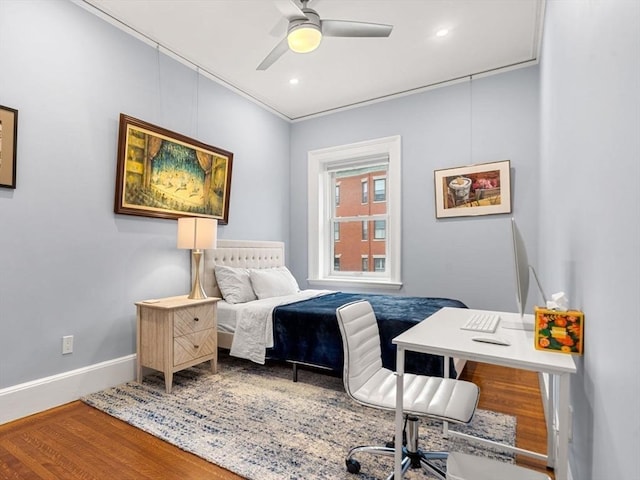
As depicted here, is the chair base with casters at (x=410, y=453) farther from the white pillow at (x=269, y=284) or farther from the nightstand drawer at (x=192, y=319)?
the white pillow at (x=269, y=284)

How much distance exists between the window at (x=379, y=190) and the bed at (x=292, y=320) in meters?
1.62

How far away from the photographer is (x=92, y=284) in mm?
2734

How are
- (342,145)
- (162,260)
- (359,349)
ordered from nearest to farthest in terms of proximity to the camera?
(359,349), (162,260), (342,145)

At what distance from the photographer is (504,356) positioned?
1251 mm

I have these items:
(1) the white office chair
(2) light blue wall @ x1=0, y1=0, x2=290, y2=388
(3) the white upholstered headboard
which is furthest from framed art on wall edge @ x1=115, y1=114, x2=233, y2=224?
(1) the white office chair

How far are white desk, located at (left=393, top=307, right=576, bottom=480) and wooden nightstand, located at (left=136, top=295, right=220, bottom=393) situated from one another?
1.94 meters

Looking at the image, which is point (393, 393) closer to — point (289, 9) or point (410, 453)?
point (410, 453)

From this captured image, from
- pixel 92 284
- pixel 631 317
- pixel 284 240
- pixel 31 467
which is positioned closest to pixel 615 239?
pixel 631 317

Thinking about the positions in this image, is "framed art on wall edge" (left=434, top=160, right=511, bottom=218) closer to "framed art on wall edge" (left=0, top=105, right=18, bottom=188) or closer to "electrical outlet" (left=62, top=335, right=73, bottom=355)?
"electrical outlet" (left=62, top=335, right=73, bottom=355)

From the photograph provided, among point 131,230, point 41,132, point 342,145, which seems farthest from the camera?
point 342,145

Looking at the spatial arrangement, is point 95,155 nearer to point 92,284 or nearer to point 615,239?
point 92,284

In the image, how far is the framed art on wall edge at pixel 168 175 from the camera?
9.71 feet

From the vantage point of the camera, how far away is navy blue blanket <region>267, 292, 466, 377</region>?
251cm

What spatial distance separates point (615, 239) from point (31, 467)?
2.74 m
